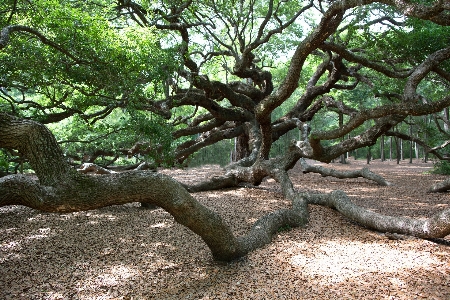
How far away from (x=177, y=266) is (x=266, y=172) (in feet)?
13.9

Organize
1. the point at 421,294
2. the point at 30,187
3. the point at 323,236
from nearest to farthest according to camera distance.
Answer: the point at 30,187 < the point at 421,294 < the point at 323,236


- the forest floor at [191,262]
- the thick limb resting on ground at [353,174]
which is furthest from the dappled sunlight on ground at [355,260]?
the thick limb resting on ground at [353,174]

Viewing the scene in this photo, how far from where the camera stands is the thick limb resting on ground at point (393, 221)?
394 centimetres

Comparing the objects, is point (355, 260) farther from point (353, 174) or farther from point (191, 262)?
point (353, 174)

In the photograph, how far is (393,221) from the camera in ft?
15.1

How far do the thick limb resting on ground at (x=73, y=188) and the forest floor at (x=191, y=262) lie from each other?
59 centimetres

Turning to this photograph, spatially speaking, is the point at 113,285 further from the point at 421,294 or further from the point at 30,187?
the point at 421,294

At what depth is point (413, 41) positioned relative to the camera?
687cm

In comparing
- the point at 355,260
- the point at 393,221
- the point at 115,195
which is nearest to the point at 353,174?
the point at 393,221

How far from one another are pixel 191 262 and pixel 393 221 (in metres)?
2.94

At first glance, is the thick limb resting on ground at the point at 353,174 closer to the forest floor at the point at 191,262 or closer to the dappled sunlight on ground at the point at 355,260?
the forest floor at the point at 191,262

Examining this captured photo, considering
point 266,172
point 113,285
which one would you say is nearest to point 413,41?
point 266,172

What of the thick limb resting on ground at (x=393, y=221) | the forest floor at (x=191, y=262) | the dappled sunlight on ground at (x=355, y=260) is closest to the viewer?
the forest floor at (x=191, y=262)

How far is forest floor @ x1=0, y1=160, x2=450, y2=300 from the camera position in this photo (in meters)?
3.14
